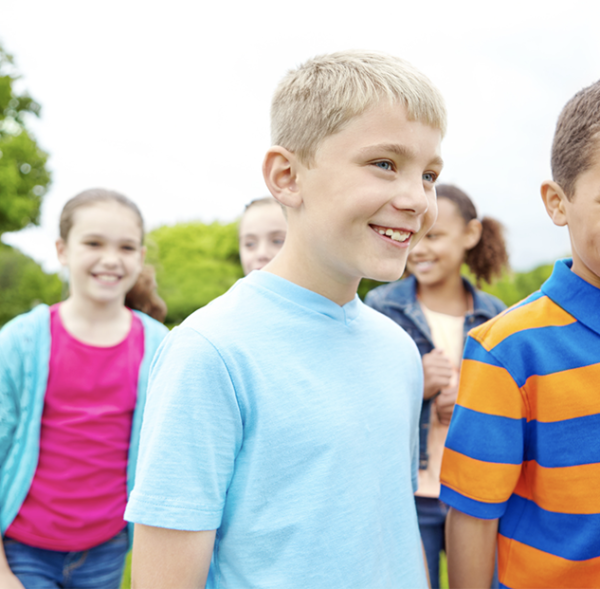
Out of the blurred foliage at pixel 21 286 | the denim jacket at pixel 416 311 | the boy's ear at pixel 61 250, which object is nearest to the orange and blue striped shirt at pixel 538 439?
the denim jacket at pixel 416 311

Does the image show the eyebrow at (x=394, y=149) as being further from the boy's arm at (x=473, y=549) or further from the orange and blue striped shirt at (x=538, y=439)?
the boy's arm at (x=473, y=549)

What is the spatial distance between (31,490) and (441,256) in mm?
2206

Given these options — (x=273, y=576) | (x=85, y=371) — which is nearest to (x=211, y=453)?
(x=273, y=576)

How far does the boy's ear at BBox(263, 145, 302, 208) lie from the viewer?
131 centimetres

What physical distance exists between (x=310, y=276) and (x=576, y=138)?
2.51 feet

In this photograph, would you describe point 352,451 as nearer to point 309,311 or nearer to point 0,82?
point 309,311

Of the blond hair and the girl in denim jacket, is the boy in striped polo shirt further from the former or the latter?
the girl in denim jacket

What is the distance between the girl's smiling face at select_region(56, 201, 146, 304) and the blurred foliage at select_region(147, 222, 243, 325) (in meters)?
9.41

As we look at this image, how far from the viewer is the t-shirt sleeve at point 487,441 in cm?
133

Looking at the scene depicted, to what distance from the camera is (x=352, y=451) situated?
125 centimetres

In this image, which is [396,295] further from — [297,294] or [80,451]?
[80,451]

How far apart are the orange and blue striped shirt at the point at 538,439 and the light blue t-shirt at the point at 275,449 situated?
23cm

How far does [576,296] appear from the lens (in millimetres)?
1369

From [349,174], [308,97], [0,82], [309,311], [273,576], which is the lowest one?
[273,576]
